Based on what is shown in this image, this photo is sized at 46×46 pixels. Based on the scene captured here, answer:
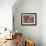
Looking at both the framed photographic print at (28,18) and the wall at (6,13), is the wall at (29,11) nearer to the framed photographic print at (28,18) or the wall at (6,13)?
the framed photographic print at (28,18)

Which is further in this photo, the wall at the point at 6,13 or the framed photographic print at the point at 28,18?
the framed photographic print at the point at 28,18

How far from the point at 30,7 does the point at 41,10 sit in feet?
1.62

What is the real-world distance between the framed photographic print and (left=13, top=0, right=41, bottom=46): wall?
0.42 feet

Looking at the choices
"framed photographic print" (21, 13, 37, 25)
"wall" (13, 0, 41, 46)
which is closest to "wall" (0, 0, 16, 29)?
"wall" (13, 0, 41, 46)

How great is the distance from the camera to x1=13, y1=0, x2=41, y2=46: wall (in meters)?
5.29

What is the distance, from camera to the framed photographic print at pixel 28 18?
5.28 meters

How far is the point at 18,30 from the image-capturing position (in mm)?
5273

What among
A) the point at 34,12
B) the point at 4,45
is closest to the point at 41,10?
the point at 34,12

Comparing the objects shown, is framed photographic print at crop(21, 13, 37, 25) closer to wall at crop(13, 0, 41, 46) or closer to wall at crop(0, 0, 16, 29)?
wall at crop(13, 0, 41, 46)

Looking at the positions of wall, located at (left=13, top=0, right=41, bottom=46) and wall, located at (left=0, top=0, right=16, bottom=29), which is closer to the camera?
wall, located at (left=0, top=0, right=16, bottom=29)

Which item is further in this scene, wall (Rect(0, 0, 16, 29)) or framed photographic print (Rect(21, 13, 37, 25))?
framed photographic print (Rect(21, 13, 37, 25))

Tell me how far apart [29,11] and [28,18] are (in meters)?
0.30

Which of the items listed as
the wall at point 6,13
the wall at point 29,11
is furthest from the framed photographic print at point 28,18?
the wall at point 6,13

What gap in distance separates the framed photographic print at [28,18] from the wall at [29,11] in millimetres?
129
